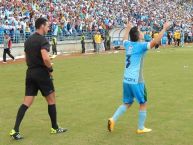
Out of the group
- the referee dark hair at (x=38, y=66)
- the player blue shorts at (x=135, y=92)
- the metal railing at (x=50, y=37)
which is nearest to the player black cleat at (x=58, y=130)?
the referee dark hair at (x=38, y=66)

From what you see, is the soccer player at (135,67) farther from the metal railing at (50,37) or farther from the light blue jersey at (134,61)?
the metal railing at (50,37)

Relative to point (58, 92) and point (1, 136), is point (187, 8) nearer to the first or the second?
point (58, 92)

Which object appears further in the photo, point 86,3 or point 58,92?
point 86,3

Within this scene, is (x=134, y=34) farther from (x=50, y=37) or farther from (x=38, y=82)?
(x=50, y=37)

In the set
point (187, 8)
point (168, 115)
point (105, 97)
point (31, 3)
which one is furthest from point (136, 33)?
point (187, 8)

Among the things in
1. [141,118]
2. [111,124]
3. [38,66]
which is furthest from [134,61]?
[38,66]

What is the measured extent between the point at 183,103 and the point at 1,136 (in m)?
4.59

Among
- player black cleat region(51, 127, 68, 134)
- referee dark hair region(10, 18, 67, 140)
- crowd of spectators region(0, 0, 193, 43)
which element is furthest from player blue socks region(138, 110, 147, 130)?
crowd of spectators region(0, 0, 193, 43)

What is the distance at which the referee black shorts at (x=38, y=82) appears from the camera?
24.2 ft

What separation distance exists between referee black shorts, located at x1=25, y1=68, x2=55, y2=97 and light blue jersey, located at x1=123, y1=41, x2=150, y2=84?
1319 mm

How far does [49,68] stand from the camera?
24.1 ft

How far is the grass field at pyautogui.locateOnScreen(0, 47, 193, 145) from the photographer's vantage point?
24.2 feet

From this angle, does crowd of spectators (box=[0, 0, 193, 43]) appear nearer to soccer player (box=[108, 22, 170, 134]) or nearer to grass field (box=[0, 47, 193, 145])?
grass field (box=[0, 47, 193, 145])

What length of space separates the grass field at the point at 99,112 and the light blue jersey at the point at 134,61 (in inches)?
38.0
